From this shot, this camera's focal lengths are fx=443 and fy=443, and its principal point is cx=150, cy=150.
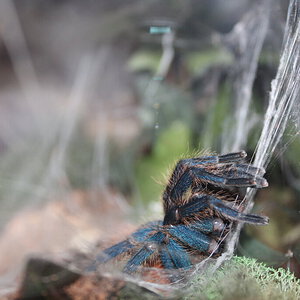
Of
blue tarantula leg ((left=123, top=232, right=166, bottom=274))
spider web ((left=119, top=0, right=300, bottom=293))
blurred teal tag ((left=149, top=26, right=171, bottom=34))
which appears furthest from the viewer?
blurred teal tag ((left=149, top=26, right=171, bottom=34))

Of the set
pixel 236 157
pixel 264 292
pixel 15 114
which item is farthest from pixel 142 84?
pixel 264 292

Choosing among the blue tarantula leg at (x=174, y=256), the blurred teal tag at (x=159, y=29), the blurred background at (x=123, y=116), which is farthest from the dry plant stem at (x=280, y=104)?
the blurred teal tag at (x=159, y=29)

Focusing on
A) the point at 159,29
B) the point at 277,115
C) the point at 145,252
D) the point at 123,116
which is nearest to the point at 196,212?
the point at 145,252

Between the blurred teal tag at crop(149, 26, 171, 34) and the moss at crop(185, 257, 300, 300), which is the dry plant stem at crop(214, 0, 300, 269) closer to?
the moss at crop(185, 257, 300, 300)

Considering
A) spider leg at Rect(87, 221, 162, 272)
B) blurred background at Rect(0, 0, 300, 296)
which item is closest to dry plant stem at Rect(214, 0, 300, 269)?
spider leg at Rect(87, 221, 162, 272)

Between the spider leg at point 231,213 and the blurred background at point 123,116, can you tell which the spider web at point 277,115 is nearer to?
the spider leg at point 231,213
